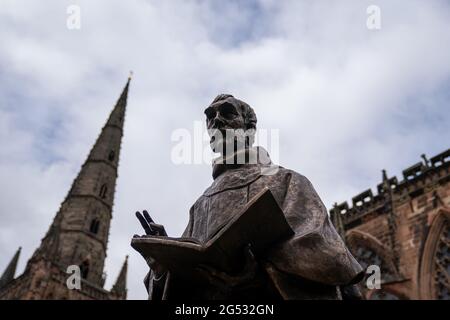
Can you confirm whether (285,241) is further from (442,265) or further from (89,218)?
(89,218)

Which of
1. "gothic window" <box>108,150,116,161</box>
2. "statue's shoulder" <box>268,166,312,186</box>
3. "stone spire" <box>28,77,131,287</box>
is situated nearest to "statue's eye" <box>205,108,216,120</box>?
"statue's shoulder" <box>268,166,312,186</box>

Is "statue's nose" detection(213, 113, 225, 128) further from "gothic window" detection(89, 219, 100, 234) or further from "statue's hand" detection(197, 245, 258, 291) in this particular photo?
"gothic window" detection(89, 219, 100, 234)

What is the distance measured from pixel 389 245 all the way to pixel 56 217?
104ft

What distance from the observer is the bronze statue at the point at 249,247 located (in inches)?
74.8

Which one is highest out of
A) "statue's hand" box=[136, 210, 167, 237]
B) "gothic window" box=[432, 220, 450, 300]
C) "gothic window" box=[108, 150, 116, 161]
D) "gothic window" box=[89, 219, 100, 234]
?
"gothic window" box=[108, 150, 116, 161]

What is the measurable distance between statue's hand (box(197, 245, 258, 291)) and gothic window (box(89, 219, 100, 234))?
131 feet

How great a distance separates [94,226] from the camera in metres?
40.5

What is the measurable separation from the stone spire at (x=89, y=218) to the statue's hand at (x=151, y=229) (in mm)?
33010

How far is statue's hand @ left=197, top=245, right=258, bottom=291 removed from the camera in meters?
1.94

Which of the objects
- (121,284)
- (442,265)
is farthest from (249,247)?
(121,284)

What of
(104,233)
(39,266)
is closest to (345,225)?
(39,266)

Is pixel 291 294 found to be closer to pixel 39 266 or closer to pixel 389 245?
pixel 389 245

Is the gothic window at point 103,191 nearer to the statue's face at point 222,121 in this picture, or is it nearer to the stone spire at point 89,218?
the stone spire at point 89,218

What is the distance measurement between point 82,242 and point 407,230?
28.7 meters
